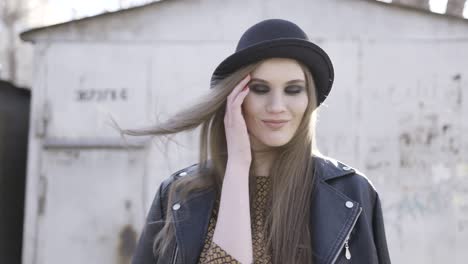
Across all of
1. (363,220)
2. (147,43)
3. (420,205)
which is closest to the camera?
(363,220)

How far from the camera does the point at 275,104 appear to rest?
203cm

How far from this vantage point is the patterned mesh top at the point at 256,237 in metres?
1.94

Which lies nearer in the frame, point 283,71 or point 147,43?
point 283,71

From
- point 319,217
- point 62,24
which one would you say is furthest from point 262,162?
point 62,24

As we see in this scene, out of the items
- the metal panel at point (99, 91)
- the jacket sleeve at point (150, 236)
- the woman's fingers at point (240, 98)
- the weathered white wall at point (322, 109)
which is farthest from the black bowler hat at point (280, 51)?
the metal panel at point (99, 91)

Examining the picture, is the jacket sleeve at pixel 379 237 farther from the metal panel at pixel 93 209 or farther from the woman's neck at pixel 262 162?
the metal panel at pixel 93 209

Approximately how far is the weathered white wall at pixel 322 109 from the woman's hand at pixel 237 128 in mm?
3762

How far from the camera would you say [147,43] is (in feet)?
20.3

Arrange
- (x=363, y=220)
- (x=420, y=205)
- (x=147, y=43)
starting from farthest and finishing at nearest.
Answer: (x=147, y=43)
(x=420, y=205)
(x=363, y=220)

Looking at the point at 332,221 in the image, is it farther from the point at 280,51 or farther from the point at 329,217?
the point at 280,51

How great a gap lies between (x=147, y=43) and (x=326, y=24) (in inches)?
71.1

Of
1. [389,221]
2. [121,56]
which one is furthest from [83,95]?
[389,221]

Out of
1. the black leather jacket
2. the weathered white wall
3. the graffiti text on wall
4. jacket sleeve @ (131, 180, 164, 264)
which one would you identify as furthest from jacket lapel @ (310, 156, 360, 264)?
the graffiti text on wall

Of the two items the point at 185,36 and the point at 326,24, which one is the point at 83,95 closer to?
the point at 185,36
